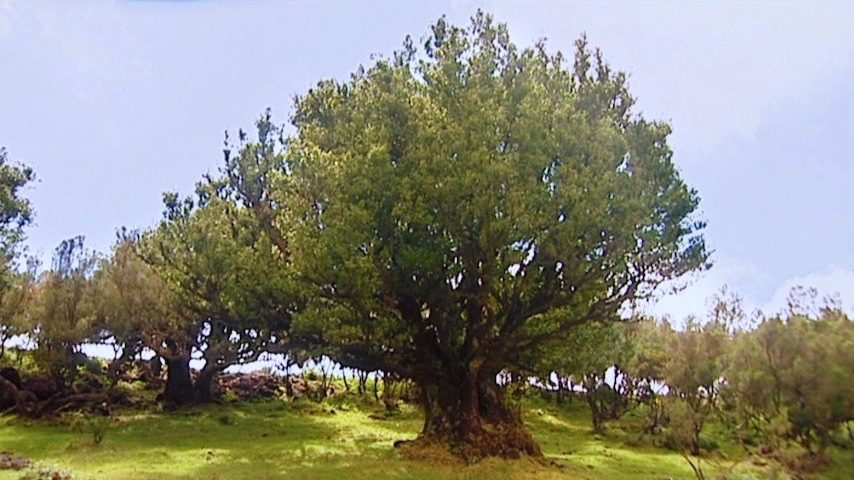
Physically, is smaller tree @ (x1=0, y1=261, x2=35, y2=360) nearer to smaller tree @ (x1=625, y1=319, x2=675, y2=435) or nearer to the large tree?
the large tree

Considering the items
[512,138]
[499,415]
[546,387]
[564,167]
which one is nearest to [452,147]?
[512,138]

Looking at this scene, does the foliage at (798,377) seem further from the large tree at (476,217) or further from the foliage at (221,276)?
the foliage at (221,276)

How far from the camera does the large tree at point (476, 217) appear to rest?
17.6m

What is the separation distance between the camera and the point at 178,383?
33562 millimetres

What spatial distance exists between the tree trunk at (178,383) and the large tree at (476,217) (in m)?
15.4

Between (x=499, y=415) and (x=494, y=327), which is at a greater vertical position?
(x=494, y=327)

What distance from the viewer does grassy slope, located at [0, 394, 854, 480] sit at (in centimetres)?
1705

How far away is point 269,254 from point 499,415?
8.42 meters

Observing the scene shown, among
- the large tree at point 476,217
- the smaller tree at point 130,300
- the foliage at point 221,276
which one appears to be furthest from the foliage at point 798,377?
the smaller tree at point 130,300

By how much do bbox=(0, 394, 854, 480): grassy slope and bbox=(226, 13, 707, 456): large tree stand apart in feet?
7.65

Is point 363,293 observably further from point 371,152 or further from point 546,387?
point 546,387

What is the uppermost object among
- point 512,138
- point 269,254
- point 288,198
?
point 512,138

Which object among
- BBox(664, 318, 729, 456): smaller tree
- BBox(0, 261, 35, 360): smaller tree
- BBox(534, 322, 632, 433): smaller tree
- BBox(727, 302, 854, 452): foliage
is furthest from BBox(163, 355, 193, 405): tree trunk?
BBox(727, 302, 854, 452): foliage

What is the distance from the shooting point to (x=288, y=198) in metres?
19.7
